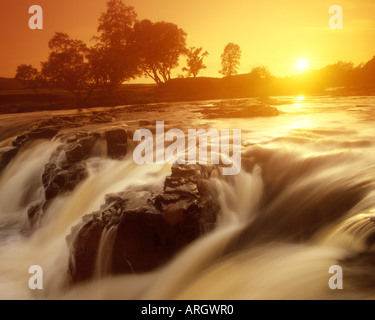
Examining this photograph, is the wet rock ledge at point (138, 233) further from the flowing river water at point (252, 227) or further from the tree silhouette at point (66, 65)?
the tree silhouette at point (66, 65)

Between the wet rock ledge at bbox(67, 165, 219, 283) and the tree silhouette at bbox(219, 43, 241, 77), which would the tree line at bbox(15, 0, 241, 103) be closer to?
the tree silhouette at bbox(219, 43, 241, 77)

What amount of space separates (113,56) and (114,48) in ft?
2.94

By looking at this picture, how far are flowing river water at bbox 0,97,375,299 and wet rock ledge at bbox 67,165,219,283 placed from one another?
0.15 meters

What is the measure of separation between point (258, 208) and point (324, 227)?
144 centimetres

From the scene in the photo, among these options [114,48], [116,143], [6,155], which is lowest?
[6,155]

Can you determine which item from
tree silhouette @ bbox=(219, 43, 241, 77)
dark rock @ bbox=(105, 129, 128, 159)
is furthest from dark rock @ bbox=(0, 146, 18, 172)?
tree silhouette @ bbox=(219, 43, 241, 77)

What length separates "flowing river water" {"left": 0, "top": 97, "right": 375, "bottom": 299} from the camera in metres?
4.60

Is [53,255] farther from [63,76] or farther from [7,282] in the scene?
[63,76]

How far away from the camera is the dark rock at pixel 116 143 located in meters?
9.45

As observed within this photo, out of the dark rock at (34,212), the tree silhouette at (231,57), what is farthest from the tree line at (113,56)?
the dark rock at (34,212)

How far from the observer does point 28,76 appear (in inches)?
779

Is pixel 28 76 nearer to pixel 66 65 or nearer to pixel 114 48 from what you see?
pixel 66 65

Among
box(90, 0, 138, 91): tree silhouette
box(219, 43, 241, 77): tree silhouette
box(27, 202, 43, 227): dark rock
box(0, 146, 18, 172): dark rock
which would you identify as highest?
box(90, 0, 138, 91): tree silhouette

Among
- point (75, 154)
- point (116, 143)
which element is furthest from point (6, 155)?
point (116, 143)
